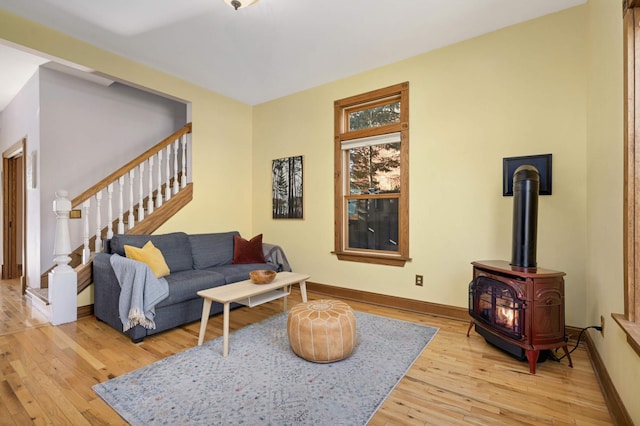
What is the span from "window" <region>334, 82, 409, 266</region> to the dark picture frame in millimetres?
995

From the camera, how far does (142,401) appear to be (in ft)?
5.89

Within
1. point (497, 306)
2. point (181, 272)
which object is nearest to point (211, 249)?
point (181, 272)

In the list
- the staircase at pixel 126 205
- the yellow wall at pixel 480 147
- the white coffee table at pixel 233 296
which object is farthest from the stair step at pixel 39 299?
the yellow wall at pixel 480 147

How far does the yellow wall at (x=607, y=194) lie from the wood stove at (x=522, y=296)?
0.28 metres

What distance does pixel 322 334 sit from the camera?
221 cm

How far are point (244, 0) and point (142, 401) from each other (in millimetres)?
2951

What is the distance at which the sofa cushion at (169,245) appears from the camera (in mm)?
3211

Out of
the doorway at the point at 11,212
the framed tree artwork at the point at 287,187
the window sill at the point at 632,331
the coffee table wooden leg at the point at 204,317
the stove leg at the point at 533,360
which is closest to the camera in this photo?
the window sill at the point at 632,331

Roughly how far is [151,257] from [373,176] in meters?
2.75

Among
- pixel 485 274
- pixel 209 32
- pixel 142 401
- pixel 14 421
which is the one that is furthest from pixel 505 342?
pixel 209 32

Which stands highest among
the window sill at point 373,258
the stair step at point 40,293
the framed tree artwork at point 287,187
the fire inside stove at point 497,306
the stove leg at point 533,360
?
the framed tree artwork at point 287,187

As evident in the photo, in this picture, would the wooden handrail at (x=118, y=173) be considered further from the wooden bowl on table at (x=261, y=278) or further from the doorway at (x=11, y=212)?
the doorway at (x=11, y=212)

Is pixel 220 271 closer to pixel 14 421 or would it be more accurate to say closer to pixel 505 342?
pixel 14 421

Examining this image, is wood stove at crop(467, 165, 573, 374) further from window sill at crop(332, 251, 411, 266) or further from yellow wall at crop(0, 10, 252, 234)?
yellow wall at crop(0, 10, 252, 234)
